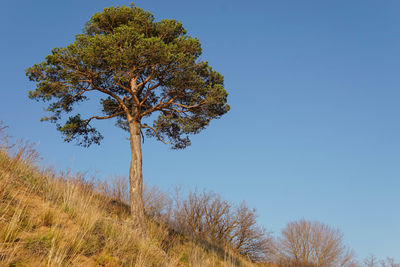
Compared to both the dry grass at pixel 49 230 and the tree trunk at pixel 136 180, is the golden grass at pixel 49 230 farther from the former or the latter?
the tree trunk at pixel 136 180

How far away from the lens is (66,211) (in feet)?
22.5

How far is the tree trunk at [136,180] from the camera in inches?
494

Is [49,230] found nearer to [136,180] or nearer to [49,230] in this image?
[49,230]

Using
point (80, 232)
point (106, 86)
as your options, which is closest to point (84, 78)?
point (106, 86)

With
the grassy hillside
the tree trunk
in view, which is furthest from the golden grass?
the tree trunk

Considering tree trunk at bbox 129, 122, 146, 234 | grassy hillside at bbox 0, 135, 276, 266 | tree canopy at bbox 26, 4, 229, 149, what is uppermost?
tree canopy at bbox 26, 4, 229, 149

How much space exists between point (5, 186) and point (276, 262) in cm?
2532

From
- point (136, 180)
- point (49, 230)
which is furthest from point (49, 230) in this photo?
point (136, 180)

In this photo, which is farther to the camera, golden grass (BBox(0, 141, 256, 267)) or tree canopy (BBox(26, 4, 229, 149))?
tree canopy (BBox(26, 4, 229, 149))

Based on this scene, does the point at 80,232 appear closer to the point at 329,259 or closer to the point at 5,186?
the point at 5,186

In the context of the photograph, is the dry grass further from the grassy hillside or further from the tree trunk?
the tree trunk

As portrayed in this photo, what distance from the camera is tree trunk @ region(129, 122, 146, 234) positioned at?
41.1 ft

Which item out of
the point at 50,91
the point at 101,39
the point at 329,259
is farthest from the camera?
the point at 329,259

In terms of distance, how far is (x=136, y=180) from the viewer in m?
13.2
